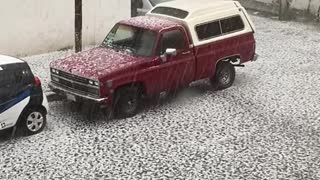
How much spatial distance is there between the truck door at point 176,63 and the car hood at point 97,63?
0.65 m

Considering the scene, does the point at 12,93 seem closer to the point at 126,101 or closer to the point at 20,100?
the point at 20,100

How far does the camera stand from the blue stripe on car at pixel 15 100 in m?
8.53

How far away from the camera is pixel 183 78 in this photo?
10.9 metres

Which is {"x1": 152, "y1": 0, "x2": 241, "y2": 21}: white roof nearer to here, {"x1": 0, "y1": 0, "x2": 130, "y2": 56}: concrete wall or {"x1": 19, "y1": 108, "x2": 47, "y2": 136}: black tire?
{"x1": 0, "y1": 0, "x2": 130, "y2": 56}: concrete wall

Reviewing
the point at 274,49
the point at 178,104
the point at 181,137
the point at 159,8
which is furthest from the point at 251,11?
the point at 181,137

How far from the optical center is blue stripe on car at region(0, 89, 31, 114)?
A: 28.0 feet

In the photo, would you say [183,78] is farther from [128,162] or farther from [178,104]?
[128,162]

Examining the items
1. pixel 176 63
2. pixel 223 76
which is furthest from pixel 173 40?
pixel 223 76

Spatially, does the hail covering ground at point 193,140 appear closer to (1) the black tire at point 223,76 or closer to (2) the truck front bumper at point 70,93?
(1) the black tire at point 223,76

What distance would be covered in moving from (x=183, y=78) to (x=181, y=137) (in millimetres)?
2023

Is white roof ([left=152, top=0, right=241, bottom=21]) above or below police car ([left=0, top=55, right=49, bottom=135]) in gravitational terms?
above

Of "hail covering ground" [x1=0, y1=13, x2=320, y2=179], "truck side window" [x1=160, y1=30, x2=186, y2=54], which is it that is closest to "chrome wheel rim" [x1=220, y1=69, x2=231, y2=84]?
"hail covering ground" [x1=0, y1=13, x2=320, y2=179]

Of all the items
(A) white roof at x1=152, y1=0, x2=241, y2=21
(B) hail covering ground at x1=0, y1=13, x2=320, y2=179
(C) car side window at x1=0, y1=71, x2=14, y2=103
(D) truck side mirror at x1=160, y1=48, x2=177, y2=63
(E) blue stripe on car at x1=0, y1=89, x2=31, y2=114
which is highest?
(A) white roof at x1=152, y1=0, x2=241, y2=21

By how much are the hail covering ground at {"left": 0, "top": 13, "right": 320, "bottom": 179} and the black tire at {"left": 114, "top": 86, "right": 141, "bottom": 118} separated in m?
0.16
